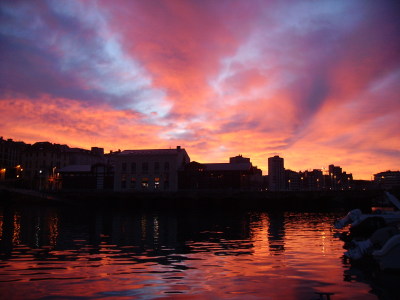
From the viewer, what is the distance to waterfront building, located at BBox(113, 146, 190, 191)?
93750mm

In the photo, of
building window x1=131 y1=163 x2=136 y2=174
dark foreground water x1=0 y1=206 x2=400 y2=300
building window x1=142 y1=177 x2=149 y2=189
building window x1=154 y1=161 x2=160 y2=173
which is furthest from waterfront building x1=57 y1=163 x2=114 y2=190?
dark foreground water x1=0 y1=206 x2=400 y2=300

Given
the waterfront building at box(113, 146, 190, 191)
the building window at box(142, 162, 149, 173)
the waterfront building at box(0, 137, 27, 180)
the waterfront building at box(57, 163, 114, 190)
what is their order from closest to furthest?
the waterfront building at box(113, 146, 190, 191) → the building window at box(142, 162, 149, 173) → the waterfront building at box(57, 163, 114, 190) → the waterfront building at box(0, 137, 27, 180)

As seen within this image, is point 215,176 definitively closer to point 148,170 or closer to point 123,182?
point 148,170

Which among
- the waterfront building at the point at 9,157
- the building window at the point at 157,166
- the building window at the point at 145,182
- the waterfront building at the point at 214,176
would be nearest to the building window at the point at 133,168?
the building window at the point at 145,182

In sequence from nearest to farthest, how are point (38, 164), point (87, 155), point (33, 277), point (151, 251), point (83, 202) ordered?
point (33, 277), point (151, 251), point (83, 202), point (38, 164), point (87, 155)

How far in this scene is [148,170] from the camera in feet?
313

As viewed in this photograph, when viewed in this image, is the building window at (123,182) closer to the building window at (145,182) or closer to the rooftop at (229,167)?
the building window at (145,182)

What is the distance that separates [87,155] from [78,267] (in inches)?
5456

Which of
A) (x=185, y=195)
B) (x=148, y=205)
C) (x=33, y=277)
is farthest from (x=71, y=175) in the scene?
(x=33, y=277)

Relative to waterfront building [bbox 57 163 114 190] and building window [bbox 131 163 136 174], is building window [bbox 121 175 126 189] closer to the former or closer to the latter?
building window [bbox 131 163 136 174]

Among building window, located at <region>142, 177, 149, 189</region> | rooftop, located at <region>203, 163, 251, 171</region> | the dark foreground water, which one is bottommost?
the dark foreground water

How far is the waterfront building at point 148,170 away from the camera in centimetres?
9375

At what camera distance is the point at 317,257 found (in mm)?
19141

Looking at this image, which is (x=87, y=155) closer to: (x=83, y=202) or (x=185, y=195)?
(x=83, y=202)
